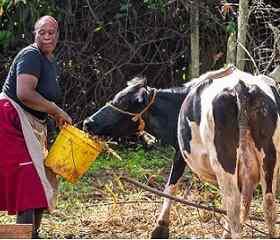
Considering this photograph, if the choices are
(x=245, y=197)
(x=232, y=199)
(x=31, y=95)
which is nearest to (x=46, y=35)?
(x=31, y=95)

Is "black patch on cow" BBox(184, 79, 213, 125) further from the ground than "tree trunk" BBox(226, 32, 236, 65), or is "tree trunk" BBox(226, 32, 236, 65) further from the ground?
"tree trunk" BBox(226, 32, 236, 65)

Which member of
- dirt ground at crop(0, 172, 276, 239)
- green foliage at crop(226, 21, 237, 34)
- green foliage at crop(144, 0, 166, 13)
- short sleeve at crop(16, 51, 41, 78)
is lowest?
dirt ground at crop(0, 172, 276, 239)

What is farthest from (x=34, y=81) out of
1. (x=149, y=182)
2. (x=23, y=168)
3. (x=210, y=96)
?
(x=149, y=182)

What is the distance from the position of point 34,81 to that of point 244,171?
68.4 inches

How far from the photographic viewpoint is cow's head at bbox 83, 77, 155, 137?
707cm

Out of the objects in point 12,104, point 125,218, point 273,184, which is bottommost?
point 125,218

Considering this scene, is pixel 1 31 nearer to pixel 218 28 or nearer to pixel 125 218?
pixel 218 28

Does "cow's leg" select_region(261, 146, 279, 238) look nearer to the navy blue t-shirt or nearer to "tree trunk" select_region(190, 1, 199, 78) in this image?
the navy blue t-shirt

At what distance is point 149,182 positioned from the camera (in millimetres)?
8930

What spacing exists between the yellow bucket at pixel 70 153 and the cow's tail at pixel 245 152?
113cm

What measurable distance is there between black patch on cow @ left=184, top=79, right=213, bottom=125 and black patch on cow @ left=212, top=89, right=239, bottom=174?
1.21 feet

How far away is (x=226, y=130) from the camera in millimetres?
5688

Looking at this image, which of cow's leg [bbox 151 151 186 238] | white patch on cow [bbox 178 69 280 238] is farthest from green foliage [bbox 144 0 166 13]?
white patch on cow [bbox 178 69 280 238]

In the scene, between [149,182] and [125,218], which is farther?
[149,182]
